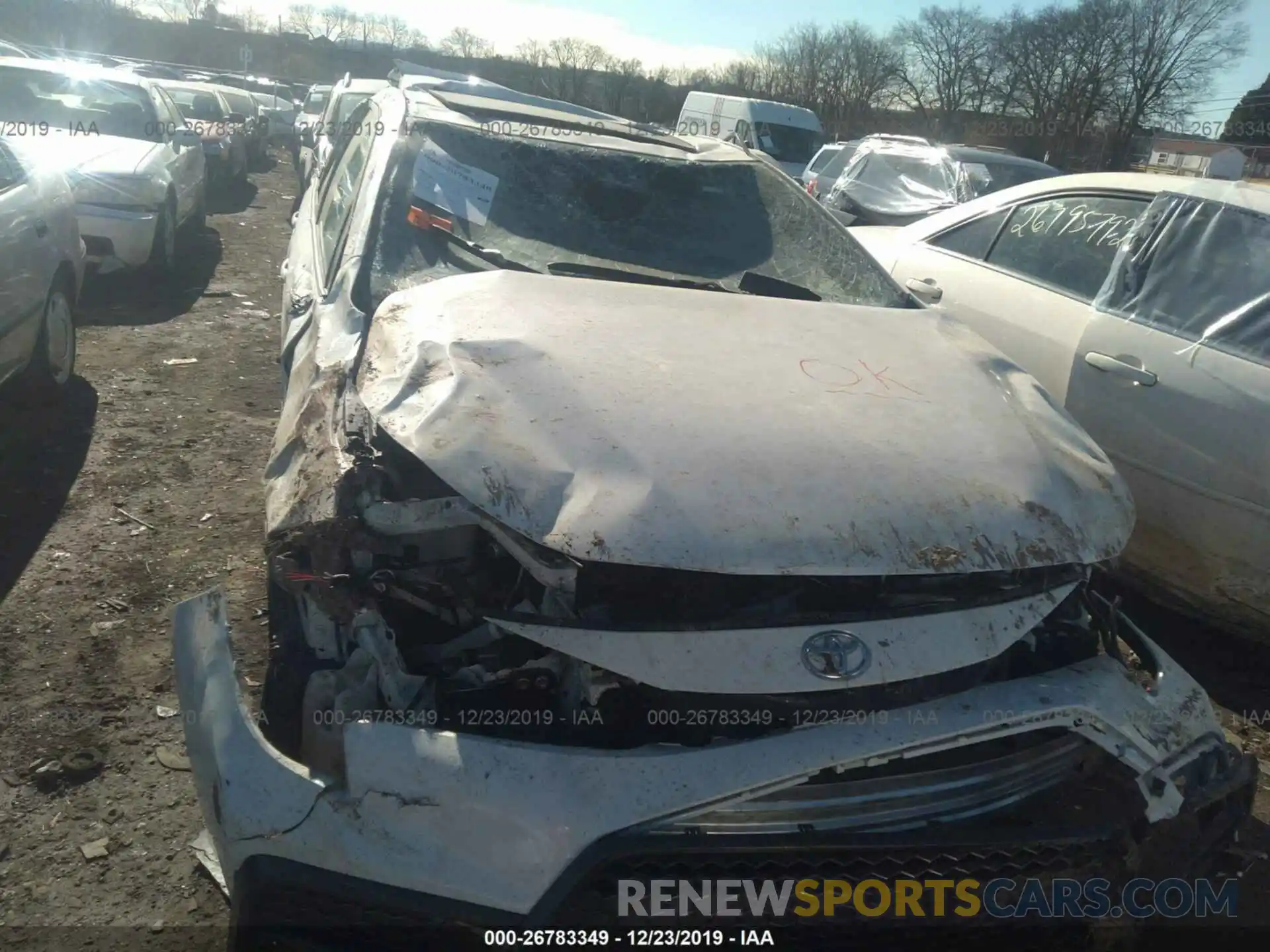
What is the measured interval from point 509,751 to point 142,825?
4.10 feet

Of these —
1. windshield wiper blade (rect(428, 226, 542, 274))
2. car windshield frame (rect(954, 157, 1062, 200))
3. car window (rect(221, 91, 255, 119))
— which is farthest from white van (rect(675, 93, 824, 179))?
windshield wiper blade (rect(428, 226, 542, 274))

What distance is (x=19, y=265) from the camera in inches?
164

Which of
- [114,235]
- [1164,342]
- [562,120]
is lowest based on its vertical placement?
[114,235]

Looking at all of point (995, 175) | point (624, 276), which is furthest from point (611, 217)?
point (995, 175)

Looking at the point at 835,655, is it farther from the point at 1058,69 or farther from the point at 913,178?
the point at 1058,69

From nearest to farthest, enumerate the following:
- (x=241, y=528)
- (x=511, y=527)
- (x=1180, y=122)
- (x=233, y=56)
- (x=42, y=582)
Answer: (x=511, y=527) < (x=42, y=582) < (x=241, y=528) < (x=1180, y=122) < (x=233, y=56)

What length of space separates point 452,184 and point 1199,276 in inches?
106

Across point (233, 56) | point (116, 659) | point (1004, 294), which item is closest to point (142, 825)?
point (116, 659)

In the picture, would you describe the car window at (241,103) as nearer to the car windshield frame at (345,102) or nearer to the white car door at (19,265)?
the car windshield frame at (345,102)

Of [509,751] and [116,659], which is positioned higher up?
[509,751]

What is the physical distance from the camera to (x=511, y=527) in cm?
175

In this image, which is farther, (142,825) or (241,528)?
(241,528)

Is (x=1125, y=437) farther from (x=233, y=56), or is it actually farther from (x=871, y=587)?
(x=233, y=56)

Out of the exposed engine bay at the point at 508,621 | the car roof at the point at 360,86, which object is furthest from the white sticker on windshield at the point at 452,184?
the car roof at the point at 360,86
